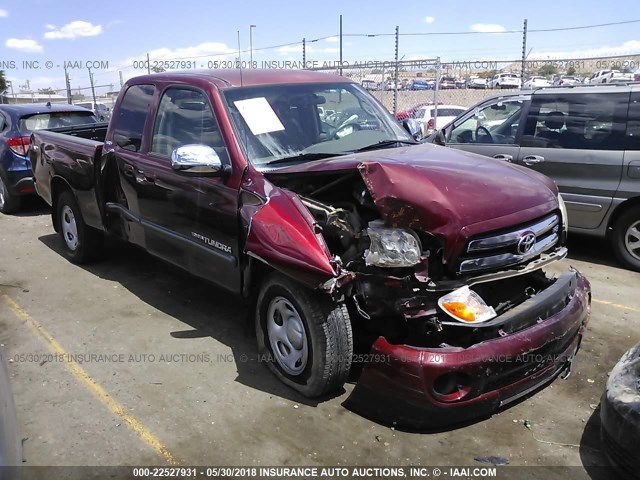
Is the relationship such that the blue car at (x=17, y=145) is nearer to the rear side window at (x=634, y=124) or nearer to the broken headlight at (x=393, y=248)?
the broken headlight at (x=393, y=248)

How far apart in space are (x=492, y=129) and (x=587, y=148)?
1.20 m

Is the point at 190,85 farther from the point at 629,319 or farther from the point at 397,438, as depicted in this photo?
the point at 629,319

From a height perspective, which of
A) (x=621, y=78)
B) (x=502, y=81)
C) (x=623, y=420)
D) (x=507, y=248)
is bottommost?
(x=623, y=420)

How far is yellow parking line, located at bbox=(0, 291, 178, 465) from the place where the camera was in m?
3.16

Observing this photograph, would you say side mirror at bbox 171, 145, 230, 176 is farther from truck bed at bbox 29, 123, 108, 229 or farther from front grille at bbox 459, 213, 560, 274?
truck bed at bbox 29, 123, 108, 229

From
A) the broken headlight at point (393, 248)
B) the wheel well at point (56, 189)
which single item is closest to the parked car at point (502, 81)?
the wheel well at point (56, 189)

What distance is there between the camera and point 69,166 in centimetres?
592

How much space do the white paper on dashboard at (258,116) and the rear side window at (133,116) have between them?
1183mm

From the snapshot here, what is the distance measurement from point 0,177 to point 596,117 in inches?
336

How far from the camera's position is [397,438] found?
10.4 feet

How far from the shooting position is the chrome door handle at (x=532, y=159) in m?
6.37

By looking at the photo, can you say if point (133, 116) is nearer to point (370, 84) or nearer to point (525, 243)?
point (525, 243)

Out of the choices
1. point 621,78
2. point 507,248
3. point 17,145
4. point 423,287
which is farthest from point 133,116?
point 621,78

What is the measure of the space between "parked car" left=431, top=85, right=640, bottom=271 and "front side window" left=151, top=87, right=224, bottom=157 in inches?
151
